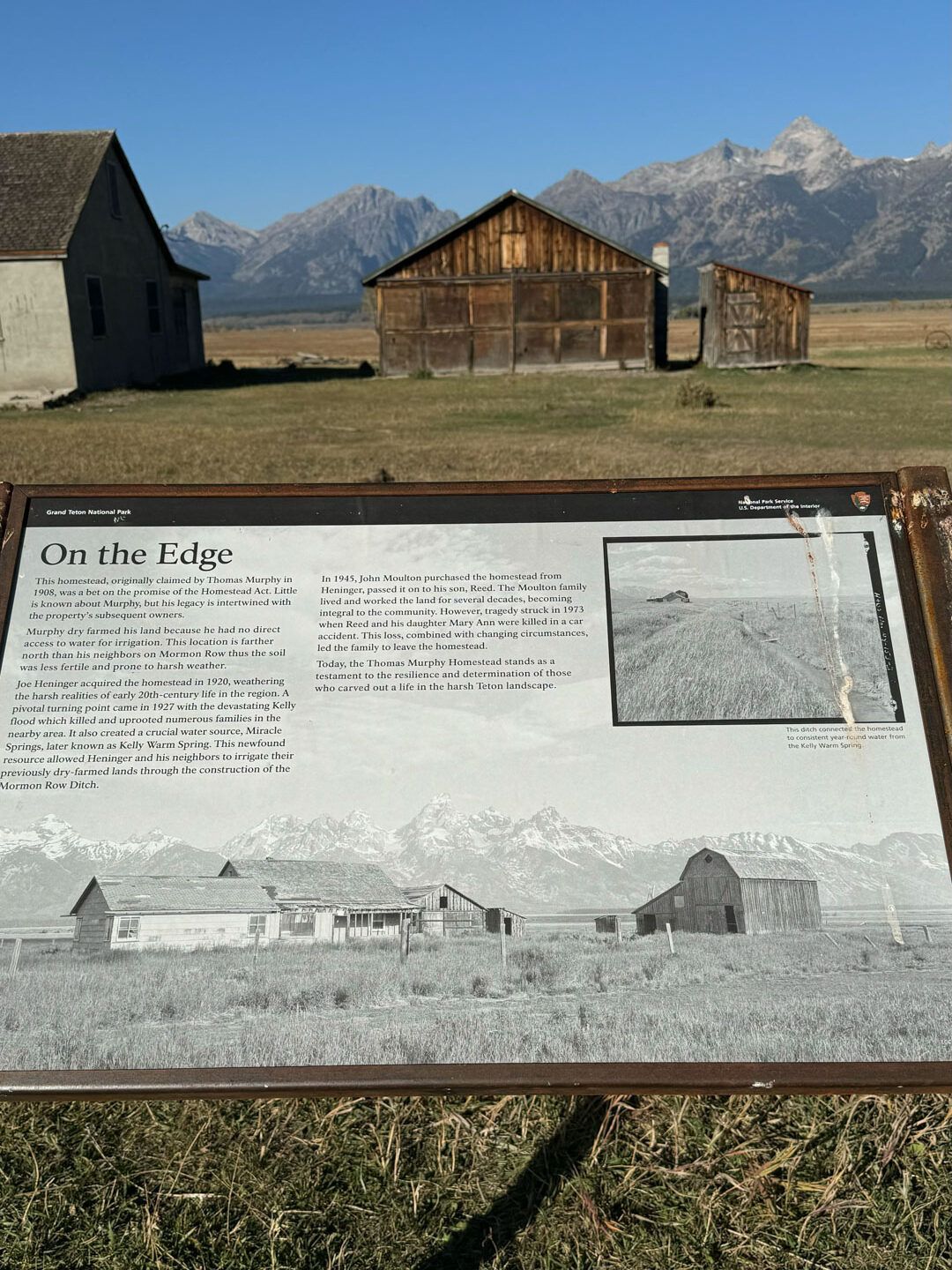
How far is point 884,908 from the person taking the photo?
2.47 metres

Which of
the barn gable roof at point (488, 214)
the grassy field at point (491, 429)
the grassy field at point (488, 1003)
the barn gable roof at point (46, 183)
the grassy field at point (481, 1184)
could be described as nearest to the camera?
the grassy field at point (488, 1003)

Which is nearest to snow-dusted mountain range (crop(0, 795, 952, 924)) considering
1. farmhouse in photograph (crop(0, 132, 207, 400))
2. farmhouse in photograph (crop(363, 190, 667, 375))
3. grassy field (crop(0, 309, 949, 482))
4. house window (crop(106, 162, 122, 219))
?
grassy field (crop(0, 309, 949, 482))

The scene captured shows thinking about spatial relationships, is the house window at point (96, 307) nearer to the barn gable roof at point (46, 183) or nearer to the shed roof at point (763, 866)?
the barn gable roof at point (46, 183)

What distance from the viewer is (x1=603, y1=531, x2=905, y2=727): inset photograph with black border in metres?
2.73

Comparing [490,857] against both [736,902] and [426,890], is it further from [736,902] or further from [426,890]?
[736,902]

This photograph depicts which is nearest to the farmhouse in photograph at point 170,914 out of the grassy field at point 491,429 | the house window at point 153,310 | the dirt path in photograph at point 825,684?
the dirt path in photograph at point 825,684

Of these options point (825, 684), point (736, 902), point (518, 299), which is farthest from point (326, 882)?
point (518, 299)

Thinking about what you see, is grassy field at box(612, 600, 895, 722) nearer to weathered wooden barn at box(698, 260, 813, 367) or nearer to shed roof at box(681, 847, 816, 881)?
shed roof at box(681, 847, 816, 881)

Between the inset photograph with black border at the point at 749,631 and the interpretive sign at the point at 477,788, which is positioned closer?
the interpretive sign at the point at 477,788

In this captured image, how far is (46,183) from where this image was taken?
24938mm

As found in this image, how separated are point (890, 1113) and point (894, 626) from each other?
1.50 m

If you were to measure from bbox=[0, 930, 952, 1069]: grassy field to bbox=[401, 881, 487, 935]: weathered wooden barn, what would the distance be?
34 millimetres

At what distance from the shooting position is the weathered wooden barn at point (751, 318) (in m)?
28.8

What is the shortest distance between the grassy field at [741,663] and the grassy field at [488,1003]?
58 centimetres
